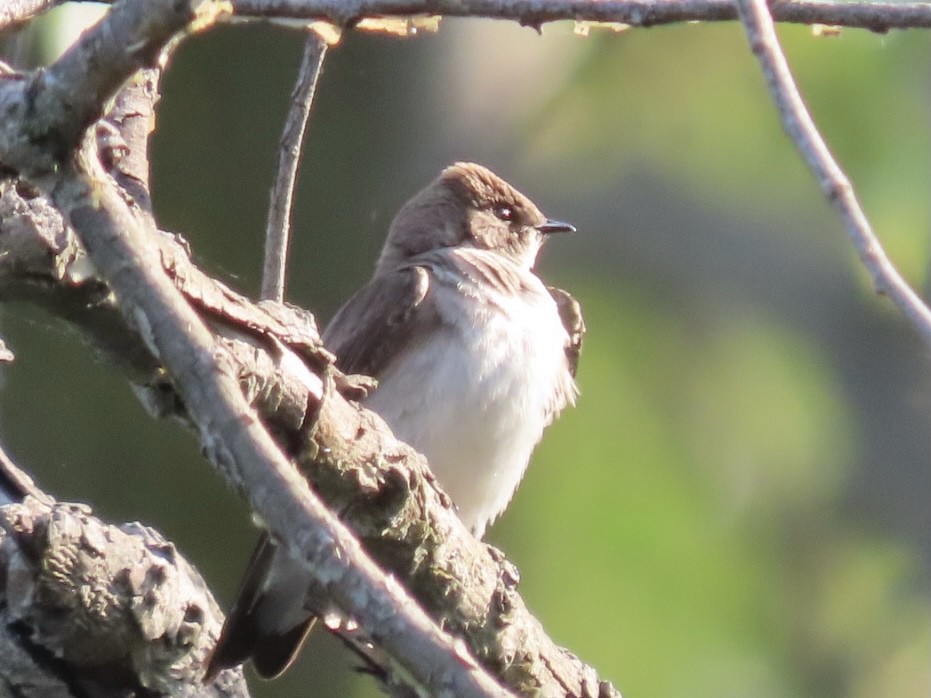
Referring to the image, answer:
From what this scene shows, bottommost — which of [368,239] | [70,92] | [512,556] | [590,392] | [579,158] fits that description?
[512,556]

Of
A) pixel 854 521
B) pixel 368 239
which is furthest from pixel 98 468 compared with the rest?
pixel 854 521

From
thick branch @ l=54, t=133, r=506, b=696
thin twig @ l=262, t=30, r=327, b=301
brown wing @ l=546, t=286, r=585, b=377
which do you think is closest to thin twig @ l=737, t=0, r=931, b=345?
thick branch @ l=54, t=133, r=506, b=696

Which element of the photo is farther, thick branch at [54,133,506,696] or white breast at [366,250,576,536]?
white breast at [366,250,576,536]

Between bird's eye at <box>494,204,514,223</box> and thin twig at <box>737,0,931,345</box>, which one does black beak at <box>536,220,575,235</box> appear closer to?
bird's eye at <box>494,204,514,223</box>

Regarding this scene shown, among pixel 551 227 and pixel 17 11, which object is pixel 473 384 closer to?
pixel 551 227

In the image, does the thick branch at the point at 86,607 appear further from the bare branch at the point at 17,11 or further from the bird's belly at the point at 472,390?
the bird's belly at the point at 472,390

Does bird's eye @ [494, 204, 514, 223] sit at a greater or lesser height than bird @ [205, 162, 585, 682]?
greater

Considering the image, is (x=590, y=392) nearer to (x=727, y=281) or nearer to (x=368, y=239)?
(x=727, y=281)
